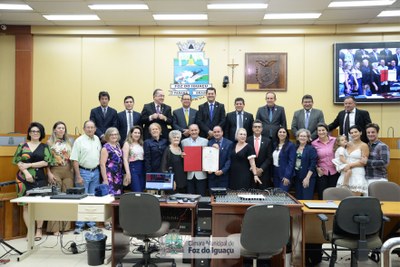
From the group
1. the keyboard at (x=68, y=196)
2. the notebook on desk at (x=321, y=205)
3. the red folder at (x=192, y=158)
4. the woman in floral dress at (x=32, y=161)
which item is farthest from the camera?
the woman in floral dress at (x=32, y=161)

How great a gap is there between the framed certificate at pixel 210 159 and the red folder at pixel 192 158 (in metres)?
0.07

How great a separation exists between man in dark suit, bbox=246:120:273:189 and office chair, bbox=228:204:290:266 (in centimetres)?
194

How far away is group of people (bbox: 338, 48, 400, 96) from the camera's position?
7777mm

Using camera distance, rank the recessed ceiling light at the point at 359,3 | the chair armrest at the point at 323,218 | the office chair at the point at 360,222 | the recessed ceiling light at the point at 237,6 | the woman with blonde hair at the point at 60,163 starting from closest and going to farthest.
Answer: the office chair at the point at 360,222 → the chair armrest at the point at 323,218 → the woman with blonde hair at the point at 60,163 → the recessed ceiling light at the point at 359,3 → the recessed ceiling light at the point at 237,6

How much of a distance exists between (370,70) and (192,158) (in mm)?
5086

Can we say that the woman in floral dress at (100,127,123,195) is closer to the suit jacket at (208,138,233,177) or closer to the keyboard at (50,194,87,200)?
the keyboard at (50,194,87,200)

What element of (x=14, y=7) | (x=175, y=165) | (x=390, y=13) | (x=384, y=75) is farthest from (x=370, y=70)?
(x=14, y=7)

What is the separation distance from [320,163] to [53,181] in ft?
13.3

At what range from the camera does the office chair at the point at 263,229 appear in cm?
323

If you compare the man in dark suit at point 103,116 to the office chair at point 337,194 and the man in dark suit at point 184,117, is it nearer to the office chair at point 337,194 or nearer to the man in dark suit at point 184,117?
the man in dark suit at point 184,117

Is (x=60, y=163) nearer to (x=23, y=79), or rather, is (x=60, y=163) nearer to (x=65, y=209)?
(x=65, y=209)

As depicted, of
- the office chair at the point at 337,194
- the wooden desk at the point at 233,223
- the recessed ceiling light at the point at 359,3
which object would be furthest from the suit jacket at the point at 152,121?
the recessed ceiling light at the point at 359,3

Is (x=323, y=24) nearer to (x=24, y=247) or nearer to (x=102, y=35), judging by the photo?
(x=102, y=35)

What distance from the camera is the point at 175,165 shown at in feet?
16.6
